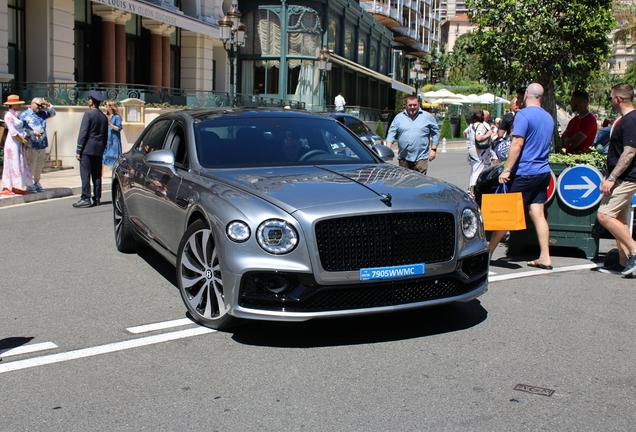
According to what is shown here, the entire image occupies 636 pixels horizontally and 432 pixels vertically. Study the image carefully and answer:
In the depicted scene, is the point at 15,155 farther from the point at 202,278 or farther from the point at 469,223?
the point at 469,223

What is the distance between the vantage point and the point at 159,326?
550 cm

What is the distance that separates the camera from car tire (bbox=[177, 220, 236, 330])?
517 cm

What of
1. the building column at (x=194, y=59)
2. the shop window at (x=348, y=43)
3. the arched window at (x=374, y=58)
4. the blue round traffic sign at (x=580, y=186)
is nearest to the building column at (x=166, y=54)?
the building column at (x=194, y=59)

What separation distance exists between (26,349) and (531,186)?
4.89m

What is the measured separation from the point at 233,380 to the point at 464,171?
60.1 feet

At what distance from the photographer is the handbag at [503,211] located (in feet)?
23.8

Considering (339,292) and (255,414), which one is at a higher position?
(339,292)

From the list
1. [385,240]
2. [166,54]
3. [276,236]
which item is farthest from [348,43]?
[276,236]

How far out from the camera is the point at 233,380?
437 cm

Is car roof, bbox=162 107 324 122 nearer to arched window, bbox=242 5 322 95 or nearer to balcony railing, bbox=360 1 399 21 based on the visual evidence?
arched window, bbox=242 5 322 95

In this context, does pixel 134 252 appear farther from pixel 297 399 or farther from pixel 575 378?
pixel 575 378

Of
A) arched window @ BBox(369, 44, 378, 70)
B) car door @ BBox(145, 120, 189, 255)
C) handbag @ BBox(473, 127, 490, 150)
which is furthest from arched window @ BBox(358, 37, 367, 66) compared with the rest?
car door @ BBox(145, 120, 189, 255)

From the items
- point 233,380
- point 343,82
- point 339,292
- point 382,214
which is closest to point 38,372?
point 233,380

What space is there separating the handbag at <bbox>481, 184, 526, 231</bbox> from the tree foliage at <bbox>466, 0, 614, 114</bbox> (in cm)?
848
